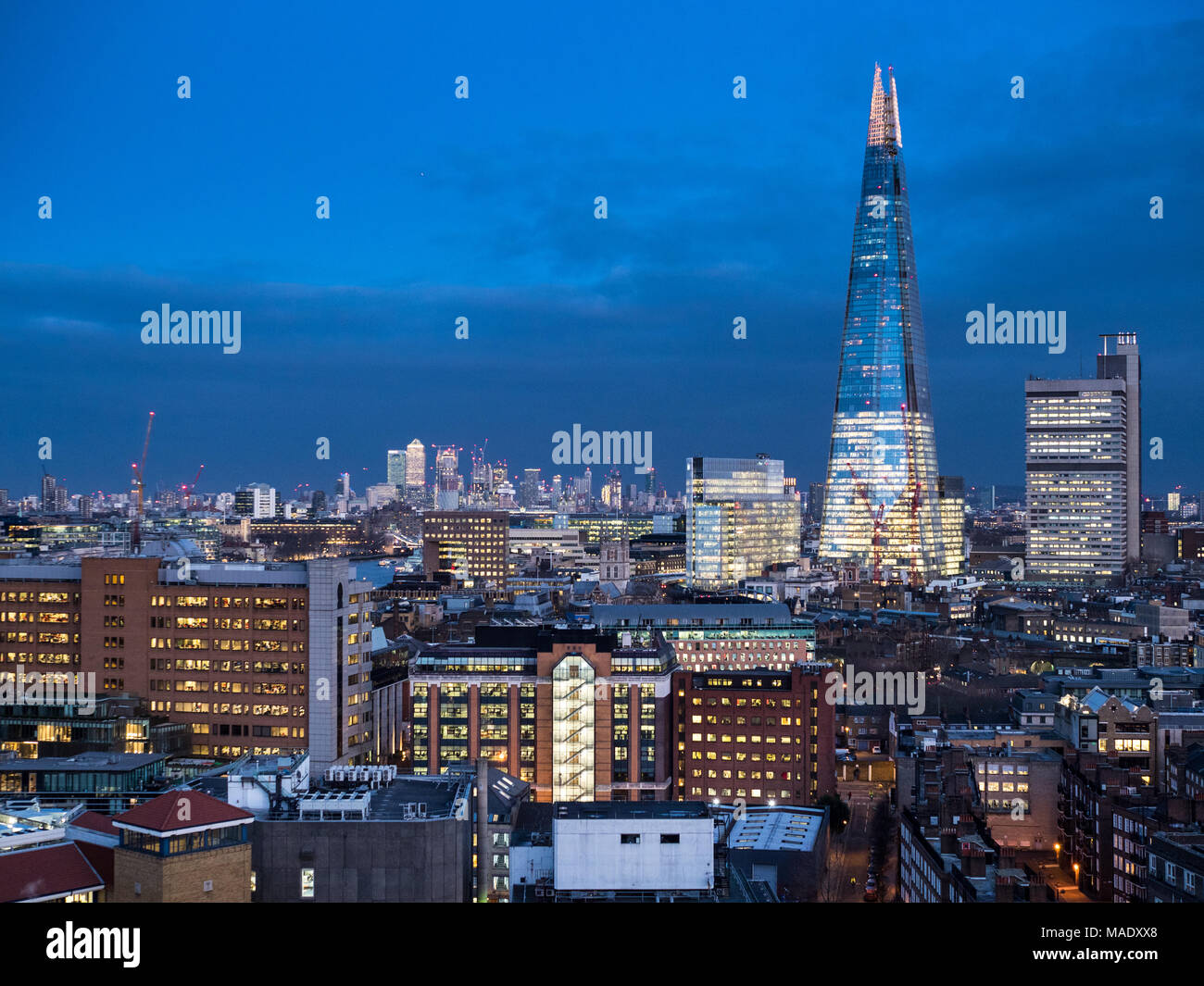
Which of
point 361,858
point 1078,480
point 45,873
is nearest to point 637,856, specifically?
point 361,858

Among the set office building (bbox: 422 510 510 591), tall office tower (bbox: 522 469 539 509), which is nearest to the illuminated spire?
office building (bbox: 422 510 510 591)

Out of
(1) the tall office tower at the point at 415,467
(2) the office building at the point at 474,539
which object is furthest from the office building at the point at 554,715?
(1) the tall office tower at the point at 415,467

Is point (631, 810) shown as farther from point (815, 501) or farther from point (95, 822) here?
point (815, 501)

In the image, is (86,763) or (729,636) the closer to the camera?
(86,763)

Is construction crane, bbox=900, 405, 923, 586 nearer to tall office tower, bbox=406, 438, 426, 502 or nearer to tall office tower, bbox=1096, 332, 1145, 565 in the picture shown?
tall office tower, bbox=1096, 332, 1145, 565
